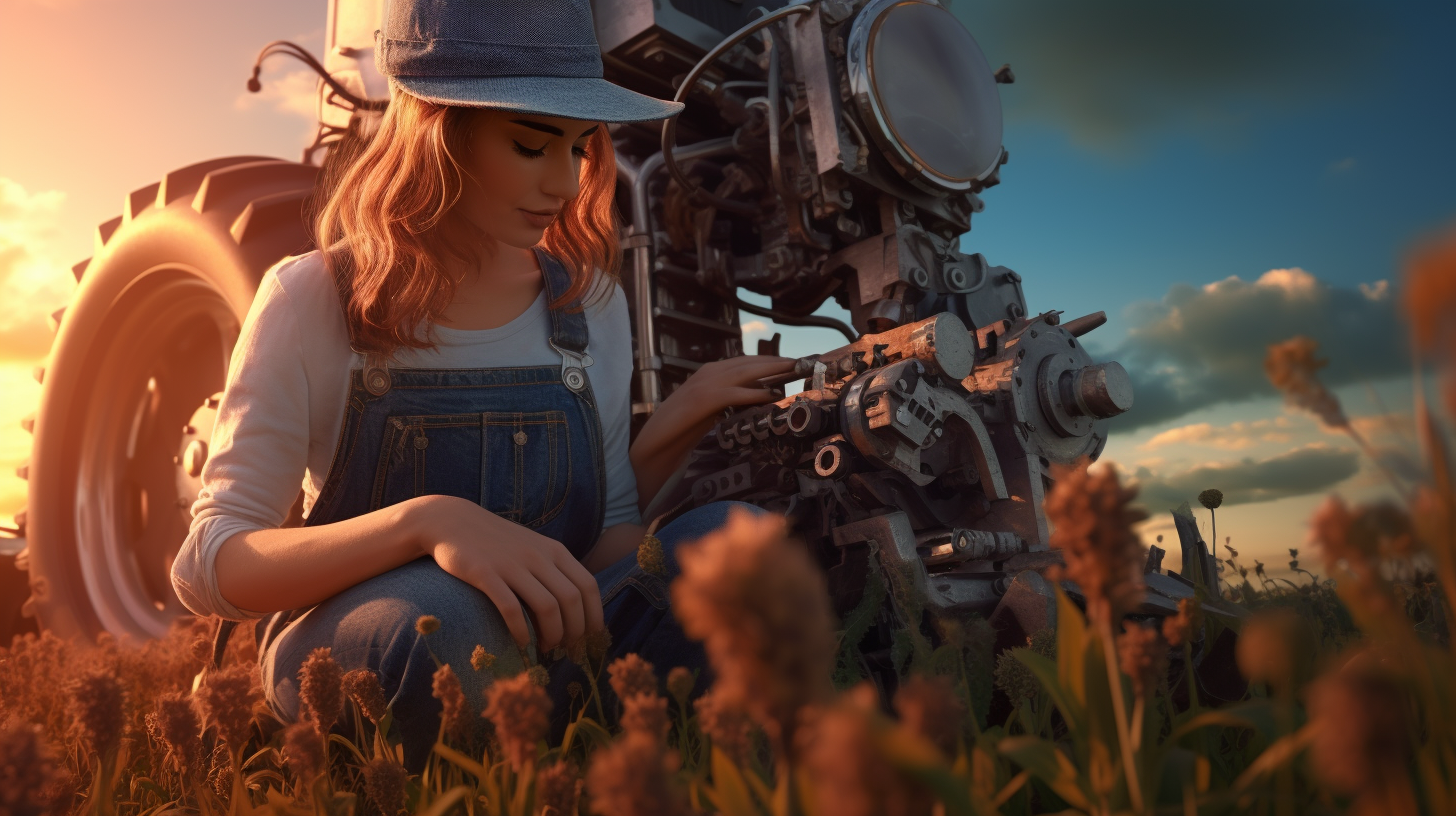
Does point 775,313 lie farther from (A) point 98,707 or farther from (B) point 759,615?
(B) point 759,615

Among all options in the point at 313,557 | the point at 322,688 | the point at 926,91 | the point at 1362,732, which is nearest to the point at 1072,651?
the point at 1362,732

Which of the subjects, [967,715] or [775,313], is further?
[775,313]

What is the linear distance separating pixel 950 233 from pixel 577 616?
1.57m

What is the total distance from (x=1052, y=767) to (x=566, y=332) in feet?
4.46

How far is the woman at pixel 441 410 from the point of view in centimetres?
130

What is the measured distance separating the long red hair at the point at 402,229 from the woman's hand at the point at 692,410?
0.49 meters

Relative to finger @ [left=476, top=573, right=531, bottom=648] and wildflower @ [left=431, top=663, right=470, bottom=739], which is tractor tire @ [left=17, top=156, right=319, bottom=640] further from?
wildflower @ [left=431, top=663, right=470, bottom=739]

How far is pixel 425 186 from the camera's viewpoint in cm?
160

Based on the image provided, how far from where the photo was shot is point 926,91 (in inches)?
88.5

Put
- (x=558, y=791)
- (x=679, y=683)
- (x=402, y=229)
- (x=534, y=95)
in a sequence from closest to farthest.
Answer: (x=558, y=791), (x=679, y=683), (x=534, y=95), (x=402, y=229)

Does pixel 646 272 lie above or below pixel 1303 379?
above

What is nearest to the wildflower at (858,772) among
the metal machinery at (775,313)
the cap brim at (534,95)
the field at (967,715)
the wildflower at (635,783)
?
the field at (967,715)

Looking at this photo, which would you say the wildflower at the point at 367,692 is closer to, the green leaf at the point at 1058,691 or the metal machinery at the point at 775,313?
the green leaf at the point at 1058,691

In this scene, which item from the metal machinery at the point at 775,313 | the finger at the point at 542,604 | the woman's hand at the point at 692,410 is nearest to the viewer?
the finger at the point at 542,604
